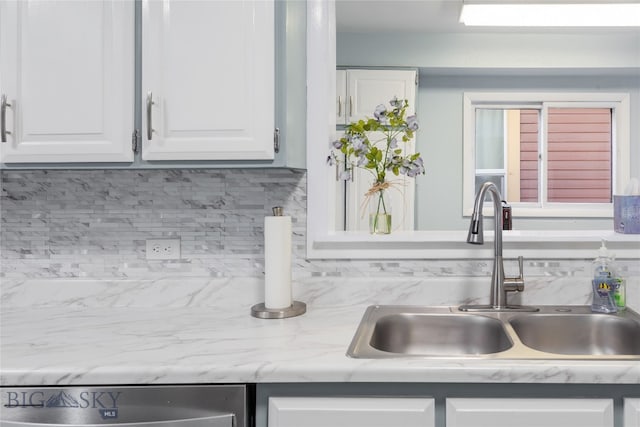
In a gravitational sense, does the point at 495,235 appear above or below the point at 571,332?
above

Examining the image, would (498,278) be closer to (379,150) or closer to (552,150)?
(379,150)

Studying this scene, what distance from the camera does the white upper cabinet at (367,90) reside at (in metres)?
3.50

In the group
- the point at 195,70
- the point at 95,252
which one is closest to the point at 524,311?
the point at 195,70

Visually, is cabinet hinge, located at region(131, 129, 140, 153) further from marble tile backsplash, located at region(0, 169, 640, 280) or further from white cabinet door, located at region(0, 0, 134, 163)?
marble tile backsplash, located at region(0, 169, 640, 280)

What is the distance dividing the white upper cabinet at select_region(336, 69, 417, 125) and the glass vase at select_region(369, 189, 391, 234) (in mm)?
1707

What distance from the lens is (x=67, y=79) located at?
58.2 inches

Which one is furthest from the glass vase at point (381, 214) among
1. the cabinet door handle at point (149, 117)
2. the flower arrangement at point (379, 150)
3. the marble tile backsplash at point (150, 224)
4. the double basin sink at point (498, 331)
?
the cabinet door handle at point (149, 117)

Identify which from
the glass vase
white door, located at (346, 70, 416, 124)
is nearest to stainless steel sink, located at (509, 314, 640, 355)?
the glass vase

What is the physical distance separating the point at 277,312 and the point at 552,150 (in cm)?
379

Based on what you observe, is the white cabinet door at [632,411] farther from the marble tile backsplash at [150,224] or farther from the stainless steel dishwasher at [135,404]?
the stainless steel dishwasher at [135,404]

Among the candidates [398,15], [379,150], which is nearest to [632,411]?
[379,150]

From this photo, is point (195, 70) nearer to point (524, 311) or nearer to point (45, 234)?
point (45, 234)

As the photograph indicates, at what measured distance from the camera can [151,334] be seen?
1.39 m

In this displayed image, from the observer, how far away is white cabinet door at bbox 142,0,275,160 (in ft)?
4.77
